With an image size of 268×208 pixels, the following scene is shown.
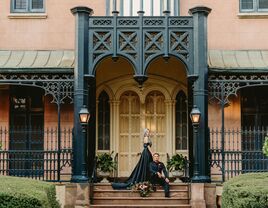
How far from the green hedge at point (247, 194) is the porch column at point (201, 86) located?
4.47 meters

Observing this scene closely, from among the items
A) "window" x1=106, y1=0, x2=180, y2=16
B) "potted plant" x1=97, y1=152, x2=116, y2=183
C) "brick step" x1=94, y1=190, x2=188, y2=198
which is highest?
"window" x1=106, y1=0, x2=180, y2=16

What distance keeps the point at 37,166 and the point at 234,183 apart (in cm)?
875

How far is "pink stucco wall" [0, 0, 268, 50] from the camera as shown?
2223 centimetres

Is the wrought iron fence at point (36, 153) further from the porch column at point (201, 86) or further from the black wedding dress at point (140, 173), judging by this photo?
the porch column at point (201, 86)

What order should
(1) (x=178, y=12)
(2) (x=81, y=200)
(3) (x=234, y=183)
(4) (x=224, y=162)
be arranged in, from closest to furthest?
(3) (x=234, y=183)
(2) (x=81, y=200)
(4) (x=224, y=162)
(1) (x=178, y=12)

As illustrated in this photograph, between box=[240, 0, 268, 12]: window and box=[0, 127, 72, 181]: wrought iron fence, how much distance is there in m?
7.04

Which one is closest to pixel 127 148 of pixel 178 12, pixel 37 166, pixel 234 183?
pixel 37 166

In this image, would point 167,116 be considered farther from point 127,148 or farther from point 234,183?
point 234,183

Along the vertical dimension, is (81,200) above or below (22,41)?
below

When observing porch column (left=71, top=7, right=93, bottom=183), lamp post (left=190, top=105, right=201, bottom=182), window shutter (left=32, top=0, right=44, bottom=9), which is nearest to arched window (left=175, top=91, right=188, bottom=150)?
lamp post (left=190, top=105, right=201, bottom=182)

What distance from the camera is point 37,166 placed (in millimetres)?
21203

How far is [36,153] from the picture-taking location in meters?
20.9

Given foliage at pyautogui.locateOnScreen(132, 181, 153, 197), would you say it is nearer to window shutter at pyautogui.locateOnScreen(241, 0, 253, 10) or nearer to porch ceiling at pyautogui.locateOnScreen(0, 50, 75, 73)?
porch ceiling at pyautogui.locateOnScreen(0, 50, 75, 73)

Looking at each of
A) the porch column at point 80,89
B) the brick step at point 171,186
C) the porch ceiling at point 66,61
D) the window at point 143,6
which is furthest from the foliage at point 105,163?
the window at point 143,6
